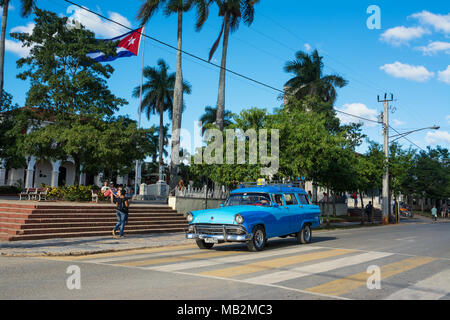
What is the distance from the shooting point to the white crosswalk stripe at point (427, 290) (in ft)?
20.6

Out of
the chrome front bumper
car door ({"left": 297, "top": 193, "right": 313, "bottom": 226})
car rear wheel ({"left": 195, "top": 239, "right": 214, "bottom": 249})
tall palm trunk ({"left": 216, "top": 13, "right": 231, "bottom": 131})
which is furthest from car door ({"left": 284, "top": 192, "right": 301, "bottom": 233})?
tall palm trunk ({"left": 216, "top": 13, "right": 231, "bottom": 131})

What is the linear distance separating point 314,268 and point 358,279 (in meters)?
1.29

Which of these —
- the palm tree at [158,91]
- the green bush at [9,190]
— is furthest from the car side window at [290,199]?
the palm tree at [158,91]

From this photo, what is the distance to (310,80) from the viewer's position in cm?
4400

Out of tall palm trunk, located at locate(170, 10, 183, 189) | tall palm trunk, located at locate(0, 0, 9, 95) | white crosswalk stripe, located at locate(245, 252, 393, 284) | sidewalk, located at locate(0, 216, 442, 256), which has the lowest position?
sidewalk, located at locate(0, 216, 442, 256)

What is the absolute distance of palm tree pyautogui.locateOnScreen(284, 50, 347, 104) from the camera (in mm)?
43450

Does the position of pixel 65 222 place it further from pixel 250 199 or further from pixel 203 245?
pixel 250 199

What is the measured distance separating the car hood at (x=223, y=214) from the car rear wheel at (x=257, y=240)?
22.8 inches

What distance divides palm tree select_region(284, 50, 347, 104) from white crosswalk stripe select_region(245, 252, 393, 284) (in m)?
33.6

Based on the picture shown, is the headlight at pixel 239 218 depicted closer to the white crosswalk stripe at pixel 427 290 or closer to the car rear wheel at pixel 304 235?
the car rear wheel at pixel 304 235

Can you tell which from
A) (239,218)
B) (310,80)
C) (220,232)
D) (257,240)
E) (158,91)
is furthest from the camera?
(158,91)

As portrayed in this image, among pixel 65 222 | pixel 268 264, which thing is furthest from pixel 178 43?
pixel 268 264

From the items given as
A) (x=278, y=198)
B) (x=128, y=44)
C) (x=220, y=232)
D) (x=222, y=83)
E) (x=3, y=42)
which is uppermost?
(x=128, y=44)

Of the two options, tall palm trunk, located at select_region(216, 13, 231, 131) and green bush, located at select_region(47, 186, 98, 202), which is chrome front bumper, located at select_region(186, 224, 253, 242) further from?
tall palm trunk, located at select_region(216, 13, 231, 131)
